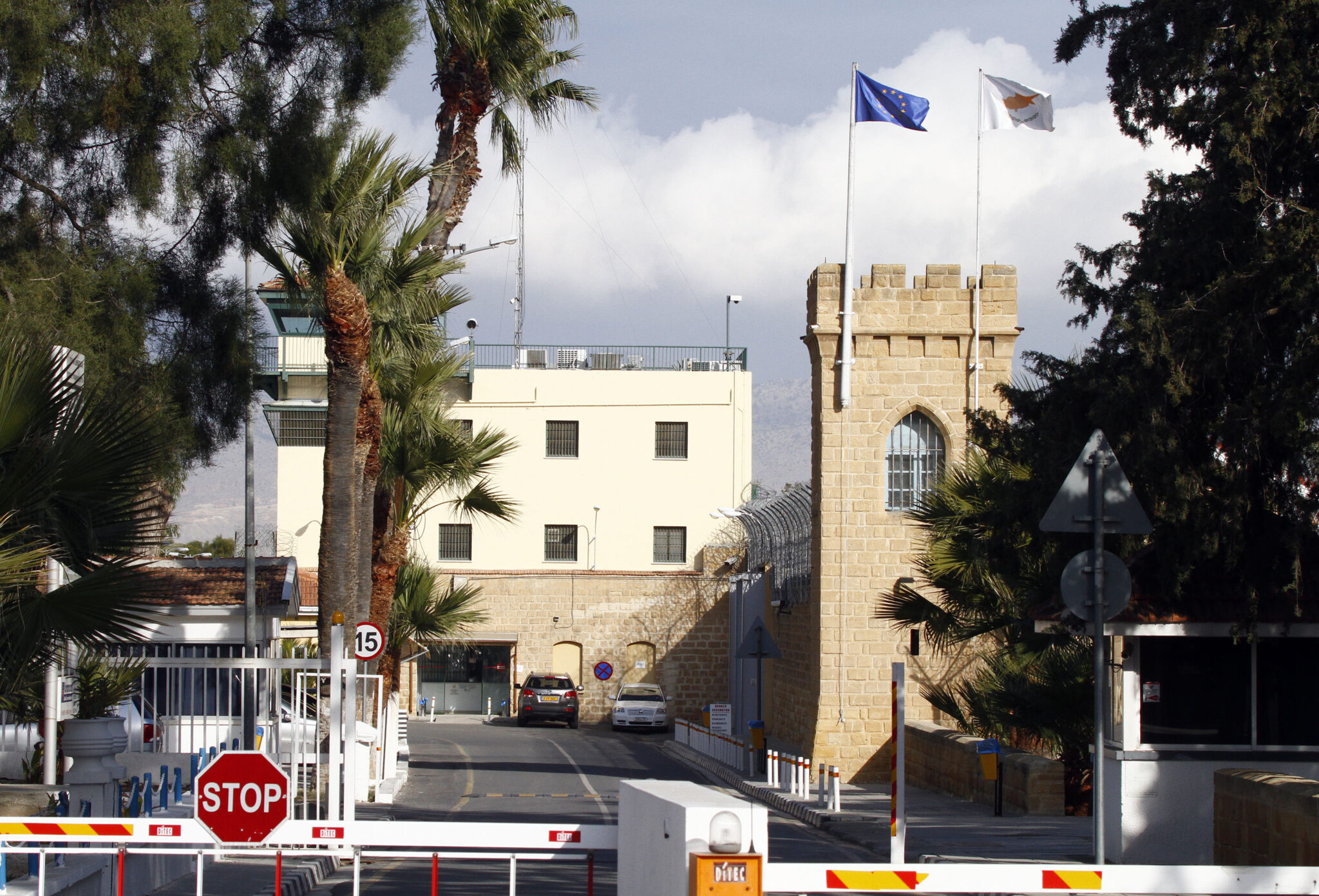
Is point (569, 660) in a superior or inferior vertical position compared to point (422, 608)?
inferior

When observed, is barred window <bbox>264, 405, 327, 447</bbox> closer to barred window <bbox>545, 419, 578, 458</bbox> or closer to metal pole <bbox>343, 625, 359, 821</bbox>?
barred window <bbox>545, 419, 578, 458</bbox>

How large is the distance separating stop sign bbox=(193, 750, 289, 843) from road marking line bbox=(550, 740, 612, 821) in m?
10.5

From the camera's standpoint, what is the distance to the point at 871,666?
80.2 ft

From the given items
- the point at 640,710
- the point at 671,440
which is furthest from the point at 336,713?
the point at 671,440

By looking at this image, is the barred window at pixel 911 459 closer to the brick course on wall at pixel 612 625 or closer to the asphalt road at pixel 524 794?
the asphalt road at pixel 524 794

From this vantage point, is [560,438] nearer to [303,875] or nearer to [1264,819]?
[303,875]

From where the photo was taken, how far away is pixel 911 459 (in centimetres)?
2488

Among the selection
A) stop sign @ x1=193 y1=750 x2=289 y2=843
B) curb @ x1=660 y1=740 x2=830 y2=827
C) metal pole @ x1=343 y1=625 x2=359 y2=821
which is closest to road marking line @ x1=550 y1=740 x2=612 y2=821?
curb @ x1=660 y1=740 x2=830 y2=827

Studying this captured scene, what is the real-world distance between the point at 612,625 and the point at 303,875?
3623 cm

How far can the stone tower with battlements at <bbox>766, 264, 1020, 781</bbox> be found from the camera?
24.4 metres

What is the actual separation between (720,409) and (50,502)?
138 ft

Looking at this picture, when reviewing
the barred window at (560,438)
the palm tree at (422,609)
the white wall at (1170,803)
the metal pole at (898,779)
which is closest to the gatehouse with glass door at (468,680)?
the barred window at (560,438)

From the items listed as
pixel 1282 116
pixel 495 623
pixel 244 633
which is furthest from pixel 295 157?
pixel 495 623

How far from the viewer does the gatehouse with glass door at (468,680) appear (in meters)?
48.5
